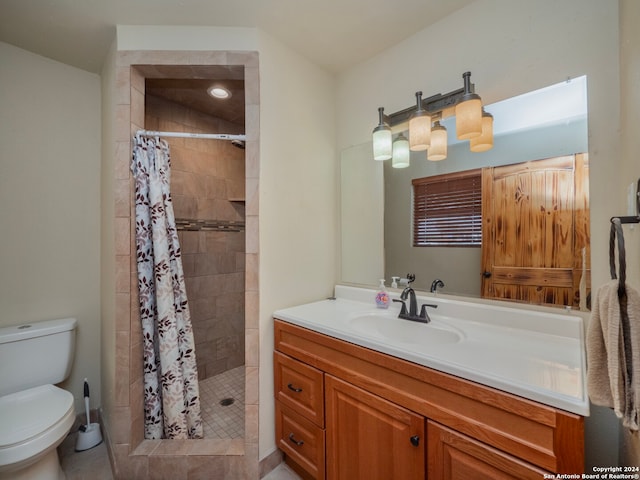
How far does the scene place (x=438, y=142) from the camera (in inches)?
55.9

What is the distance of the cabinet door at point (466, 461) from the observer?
2.41 feet

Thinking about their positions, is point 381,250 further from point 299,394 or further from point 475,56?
point 475,56

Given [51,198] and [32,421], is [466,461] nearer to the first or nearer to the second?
[32,421]

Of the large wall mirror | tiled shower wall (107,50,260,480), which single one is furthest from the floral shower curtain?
the large wall mirror

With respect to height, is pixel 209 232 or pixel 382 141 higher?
pixel 382 141

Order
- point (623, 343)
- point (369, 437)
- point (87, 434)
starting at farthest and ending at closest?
point (87, 434) < point (369, 437) < point (623, 343)

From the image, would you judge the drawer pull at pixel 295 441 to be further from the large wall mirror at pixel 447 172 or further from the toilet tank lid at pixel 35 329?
the toilet tank lid at pixel 35 329

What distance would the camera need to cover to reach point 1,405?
4.33ft

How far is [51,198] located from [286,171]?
4.94ft

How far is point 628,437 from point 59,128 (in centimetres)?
309

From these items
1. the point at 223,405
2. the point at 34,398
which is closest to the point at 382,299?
the point at 223,405

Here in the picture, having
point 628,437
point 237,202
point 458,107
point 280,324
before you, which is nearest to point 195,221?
point 237,202

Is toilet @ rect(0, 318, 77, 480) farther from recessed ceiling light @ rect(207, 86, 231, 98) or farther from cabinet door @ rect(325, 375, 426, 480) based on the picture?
recessed ceiling light @ rect(207, 86, 231, 98)

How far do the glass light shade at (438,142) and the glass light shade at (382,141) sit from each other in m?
0.24
